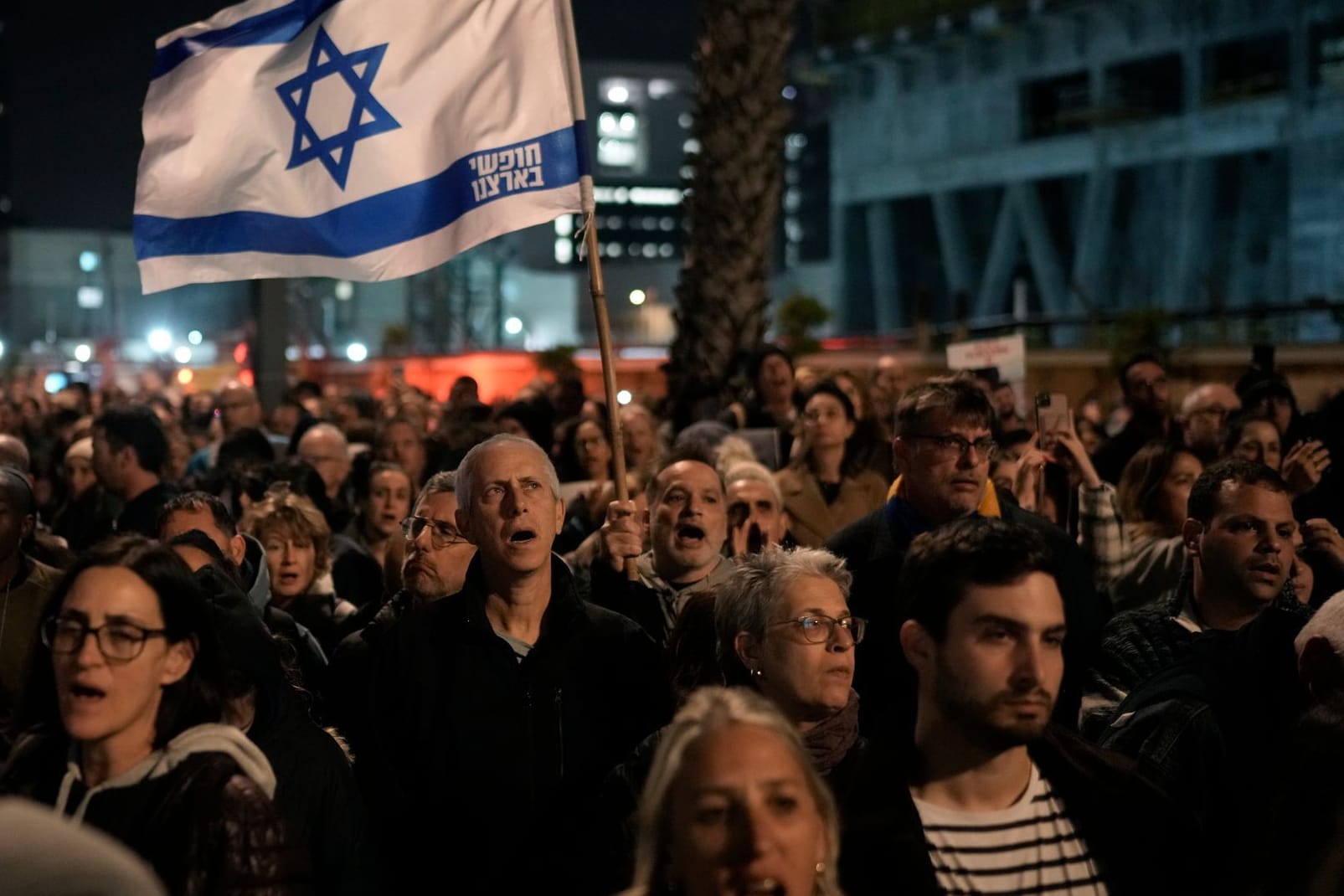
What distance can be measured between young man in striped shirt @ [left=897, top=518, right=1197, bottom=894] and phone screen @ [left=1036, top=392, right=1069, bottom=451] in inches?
178

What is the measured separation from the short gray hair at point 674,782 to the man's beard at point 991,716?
1.48 feet

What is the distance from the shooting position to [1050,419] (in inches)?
318

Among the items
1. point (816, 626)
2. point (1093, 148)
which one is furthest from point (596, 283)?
point (1093, 148)

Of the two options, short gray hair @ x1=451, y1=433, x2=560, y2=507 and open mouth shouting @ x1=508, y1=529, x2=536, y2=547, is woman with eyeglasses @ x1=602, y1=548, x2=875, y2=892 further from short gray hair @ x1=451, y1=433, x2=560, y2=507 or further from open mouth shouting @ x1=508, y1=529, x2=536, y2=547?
short gray hair @ x1=451, y1=433, x2=560, y2=507

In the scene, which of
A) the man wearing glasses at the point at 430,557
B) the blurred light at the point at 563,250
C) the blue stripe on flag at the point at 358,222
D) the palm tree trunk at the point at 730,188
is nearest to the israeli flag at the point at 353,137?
Result: the blue stripe on flag at the point at 358,222

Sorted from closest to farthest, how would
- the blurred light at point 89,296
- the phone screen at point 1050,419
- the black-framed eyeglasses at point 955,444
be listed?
the black-framed eyeglasses at point 955,444 < the phone screen at point 1050,419 < the blurred light at point 89,296

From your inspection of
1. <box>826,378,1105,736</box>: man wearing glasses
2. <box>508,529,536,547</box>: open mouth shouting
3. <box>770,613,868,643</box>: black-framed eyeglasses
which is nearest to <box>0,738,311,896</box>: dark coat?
<box>770,613,868,643</box>: black-framed eyeglasses

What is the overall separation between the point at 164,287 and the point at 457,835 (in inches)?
138

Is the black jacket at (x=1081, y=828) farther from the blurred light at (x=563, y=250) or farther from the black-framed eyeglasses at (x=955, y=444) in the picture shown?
the blurred light at (x=563, y=250)

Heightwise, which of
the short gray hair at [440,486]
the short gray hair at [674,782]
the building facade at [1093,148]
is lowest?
the short gray hair at [674,782]

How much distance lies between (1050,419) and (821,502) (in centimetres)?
134

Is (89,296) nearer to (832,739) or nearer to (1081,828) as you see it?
(832,739)

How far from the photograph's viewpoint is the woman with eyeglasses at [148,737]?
339cm

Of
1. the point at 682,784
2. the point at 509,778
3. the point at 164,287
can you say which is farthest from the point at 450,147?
the point at 682,784
